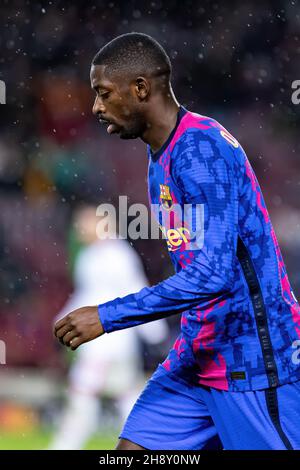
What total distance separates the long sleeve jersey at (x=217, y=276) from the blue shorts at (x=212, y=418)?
0.05 meters

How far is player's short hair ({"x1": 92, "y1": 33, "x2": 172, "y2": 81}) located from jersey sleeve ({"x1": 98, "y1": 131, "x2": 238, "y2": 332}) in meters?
0.51

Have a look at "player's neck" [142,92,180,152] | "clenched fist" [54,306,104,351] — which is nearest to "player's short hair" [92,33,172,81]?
"player's neck" [142,92,180,152]

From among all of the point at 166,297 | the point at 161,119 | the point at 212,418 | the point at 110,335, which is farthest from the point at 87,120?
the point at 166,297

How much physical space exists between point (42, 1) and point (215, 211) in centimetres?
892

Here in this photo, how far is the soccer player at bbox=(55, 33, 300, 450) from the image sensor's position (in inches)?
135

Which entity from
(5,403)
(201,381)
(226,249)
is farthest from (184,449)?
(5,403)

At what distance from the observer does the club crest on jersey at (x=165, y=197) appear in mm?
3761

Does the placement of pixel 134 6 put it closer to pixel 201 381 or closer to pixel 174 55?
pixel 174 55

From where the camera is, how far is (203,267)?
3.41 metres

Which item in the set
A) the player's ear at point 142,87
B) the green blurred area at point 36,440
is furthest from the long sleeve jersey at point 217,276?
the green blurred area at point 36,440

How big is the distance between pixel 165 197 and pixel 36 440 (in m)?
4.26

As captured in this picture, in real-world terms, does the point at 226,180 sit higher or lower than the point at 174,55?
lower

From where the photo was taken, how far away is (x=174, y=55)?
11500 mm

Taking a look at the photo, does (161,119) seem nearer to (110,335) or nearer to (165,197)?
(165,197)
